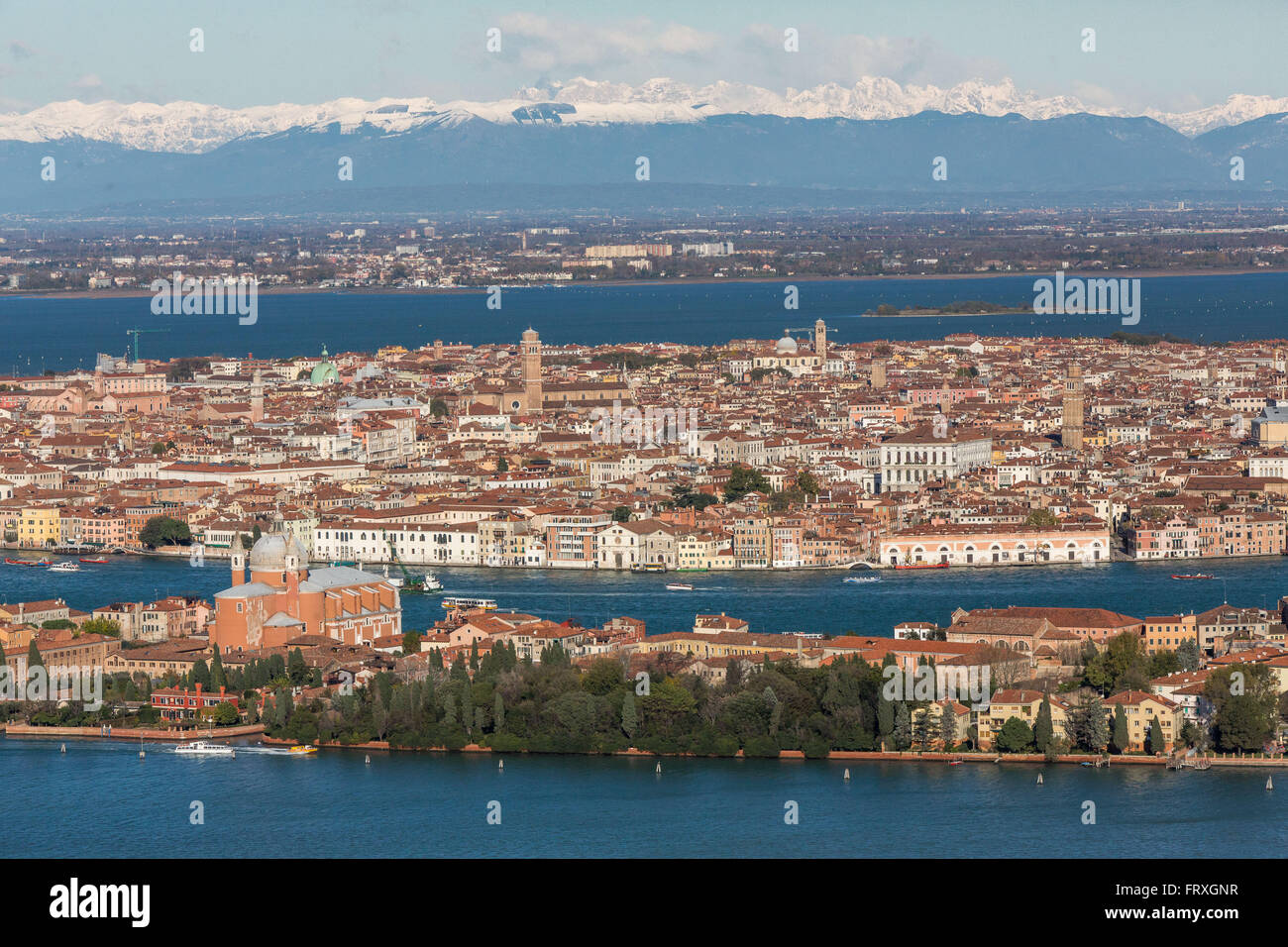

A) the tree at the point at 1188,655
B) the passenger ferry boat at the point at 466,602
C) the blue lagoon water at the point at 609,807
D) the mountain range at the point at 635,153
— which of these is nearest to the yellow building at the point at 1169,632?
the tree at the point at 1188,655

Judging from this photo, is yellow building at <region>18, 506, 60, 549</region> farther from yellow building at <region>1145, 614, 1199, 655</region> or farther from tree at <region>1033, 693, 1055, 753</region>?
tree at <region>1033, 693, 1055, 753</region>

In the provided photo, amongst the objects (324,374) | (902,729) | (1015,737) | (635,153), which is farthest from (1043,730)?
(635,153)

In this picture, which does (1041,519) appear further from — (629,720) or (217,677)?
(217,677)

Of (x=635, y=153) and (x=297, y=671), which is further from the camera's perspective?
(x=635, y=153)

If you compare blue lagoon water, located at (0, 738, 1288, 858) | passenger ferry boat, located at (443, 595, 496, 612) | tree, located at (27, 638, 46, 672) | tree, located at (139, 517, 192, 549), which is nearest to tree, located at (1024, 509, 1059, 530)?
passenger ferry boat, located at (443, 595, 496, 612)

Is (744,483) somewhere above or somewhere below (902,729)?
above

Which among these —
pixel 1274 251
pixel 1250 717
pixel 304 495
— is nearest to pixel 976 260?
pixel 1274 251
